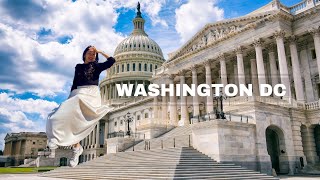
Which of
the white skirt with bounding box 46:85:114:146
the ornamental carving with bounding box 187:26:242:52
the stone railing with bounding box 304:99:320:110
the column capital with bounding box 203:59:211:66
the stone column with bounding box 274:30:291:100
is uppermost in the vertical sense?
the ornamental carving with bounding box 187:26:242:52

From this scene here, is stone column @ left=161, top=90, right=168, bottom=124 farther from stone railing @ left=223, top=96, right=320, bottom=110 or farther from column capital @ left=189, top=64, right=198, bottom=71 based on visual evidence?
stone railing @ left=223, top=96, right=320, bottom=110

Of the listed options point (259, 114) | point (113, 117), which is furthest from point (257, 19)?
point (113, 117)

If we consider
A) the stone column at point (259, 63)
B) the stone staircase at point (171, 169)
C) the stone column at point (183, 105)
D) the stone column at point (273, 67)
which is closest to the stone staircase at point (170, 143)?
the stone staircase at point (171, 169)

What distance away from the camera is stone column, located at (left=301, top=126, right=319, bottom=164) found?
33.6 metres

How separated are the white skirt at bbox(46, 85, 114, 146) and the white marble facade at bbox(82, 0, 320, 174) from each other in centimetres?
1830

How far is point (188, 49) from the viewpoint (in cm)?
5350

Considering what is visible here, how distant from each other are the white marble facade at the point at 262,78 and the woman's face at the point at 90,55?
1806cm

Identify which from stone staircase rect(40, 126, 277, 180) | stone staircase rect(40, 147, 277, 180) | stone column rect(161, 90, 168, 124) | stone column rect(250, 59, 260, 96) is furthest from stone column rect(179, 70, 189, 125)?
stone staircase rect(40, 147, 277, 180)

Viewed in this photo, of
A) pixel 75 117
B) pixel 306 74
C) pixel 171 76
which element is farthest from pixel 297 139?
pixel 75 117

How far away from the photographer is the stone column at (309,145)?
3362 cm

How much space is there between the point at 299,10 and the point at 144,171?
103 ft

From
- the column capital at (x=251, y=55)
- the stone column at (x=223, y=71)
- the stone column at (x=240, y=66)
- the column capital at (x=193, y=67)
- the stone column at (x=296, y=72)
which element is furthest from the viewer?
the column capital at (x=193, y=67)

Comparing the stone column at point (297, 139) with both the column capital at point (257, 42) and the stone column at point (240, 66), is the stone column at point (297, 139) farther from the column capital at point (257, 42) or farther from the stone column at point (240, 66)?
the column capital at point (257, 42)

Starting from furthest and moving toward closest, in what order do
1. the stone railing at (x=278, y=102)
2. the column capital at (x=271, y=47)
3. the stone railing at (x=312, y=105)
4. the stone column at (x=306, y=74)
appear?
the column capital at (x=271, y=47) → the stone column at (x=306, y=74) → the stone railing at (x=312, y=105) → the stone railing at (x=278, y=102)
